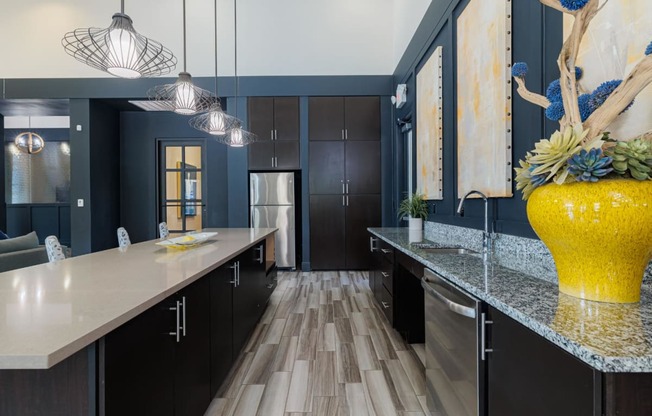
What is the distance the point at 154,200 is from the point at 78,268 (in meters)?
5.17

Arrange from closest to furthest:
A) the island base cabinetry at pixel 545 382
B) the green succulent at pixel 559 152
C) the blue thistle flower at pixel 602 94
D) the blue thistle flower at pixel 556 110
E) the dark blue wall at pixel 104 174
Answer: the island base cabinetry at pixel 545 382 → the green succulent at pixel 559 152 → the blue thistle flower at pixel 602 94 → the blue thistle flower at pixel 556 110 → the dark blue wall at pixel 104 174

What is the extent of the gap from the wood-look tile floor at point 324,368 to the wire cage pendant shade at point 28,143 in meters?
6.47

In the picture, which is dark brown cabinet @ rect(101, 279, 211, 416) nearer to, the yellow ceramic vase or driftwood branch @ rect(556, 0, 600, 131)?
the yellow ceramic vase

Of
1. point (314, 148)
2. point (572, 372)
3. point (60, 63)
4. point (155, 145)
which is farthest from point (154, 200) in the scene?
point (572, 372)

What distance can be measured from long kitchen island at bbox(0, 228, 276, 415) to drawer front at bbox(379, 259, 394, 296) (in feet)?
4.10

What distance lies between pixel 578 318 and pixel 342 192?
4680 millimetres

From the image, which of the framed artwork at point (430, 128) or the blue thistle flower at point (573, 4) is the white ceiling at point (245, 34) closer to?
the framed artwork at point (430, 128)

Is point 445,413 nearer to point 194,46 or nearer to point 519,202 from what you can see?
point 519,202

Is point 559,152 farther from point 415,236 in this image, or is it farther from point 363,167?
point 363,167

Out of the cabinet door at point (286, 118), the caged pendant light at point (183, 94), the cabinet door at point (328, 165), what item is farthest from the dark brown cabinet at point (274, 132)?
the caged pendant light at point (183, 94)

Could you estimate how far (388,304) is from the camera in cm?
284

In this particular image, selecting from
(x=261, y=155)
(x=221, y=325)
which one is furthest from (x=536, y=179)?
(x=261, y=155)

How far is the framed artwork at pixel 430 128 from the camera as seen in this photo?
3.03 meters

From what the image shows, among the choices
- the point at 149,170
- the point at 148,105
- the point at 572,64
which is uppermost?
the point at 148,105
